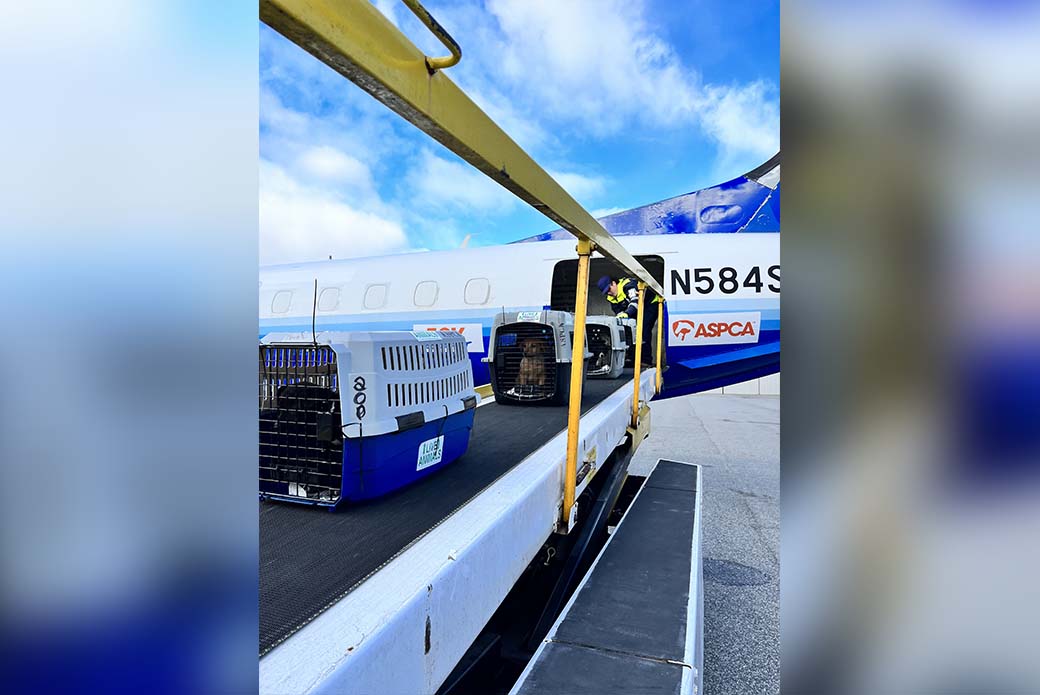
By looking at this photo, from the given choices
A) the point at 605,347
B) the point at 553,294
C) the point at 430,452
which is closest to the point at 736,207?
the point at 553,294

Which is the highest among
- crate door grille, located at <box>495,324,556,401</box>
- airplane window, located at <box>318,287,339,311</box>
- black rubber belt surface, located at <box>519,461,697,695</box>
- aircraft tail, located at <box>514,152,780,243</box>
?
aircraft tail, located at <box>514,152,780,243</box>

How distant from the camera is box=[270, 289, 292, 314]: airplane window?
29.6 feet

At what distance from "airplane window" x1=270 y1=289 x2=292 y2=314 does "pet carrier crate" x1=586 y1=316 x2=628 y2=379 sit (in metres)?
5.88

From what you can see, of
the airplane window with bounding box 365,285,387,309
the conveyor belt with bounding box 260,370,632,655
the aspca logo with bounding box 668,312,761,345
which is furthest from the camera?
the airplane window with bounding box 365,285,387,309

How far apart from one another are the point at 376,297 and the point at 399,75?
25.4 ft

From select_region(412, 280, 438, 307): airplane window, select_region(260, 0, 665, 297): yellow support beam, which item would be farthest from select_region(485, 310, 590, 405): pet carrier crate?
select_region(412, 280, 438, 307): airplane window

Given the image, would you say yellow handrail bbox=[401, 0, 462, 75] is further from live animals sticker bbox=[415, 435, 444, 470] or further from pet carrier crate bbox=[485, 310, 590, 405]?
pet carrier crate bbox=[485, 310, 590, 405]

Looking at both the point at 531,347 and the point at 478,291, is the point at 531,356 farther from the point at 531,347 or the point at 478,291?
the point at 478,291

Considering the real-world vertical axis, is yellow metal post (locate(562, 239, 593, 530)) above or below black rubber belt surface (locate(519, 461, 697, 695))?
above

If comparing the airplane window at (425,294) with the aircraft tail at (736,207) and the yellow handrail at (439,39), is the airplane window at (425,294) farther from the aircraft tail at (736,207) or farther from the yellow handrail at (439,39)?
the yellow handrail at (439,39)

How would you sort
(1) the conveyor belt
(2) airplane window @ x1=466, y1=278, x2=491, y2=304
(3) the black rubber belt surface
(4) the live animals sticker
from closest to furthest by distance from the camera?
1. (1) the conveyor belt
2. (3) the black rubber belt surface
3. (4) the live animals sticker
4. (2) airplane window @ x1=466, y1=278, x2=491, y2=304

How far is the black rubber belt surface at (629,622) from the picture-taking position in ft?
4.43
